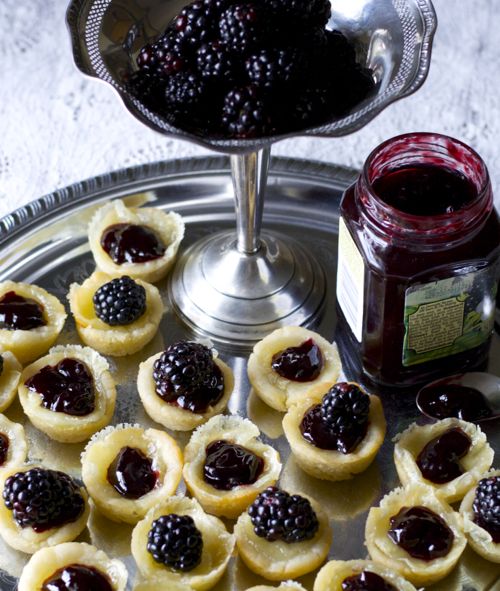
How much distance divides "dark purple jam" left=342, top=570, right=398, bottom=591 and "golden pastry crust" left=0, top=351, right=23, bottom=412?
2.23 feet

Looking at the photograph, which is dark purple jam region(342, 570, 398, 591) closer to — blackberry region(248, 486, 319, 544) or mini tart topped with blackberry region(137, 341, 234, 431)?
blackberry region(248, 486, 319, 544)

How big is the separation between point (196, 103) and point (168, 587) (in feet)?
2.38

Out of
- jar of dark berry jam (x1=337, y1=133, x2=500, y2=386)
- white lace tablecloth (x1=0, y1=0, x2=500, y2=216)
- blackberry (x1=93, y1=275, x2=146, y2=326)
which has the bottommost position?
white lace tablecloth (x1=0, y1=0, x2=500, y2=216)

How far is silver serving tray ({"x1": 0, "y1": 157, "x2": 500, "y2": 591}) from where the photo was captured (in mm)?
1745

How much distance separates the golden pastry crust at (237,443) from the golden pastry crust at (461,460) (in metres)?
0.21

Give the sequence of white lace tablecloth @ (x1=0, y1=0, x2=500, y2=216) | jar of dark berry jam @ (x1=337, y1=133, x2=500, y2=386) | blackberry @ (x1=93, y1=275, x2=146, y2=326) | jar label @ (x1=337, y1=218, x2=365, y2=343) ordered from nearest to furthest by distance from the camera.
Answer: jar of dark berry jam @ (x1=337, y1=133, x2=500, y2=386) → jar label @ (x1=337, y1=218, x2=365, y2=343) → blackberry @ (x1=93, y1=275, x2=146, y2=326) → white lace tablecloth @ (x1=0, y1=0, x2=500, y2=216)

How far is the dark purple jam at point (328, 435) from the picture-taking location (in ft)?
5.79

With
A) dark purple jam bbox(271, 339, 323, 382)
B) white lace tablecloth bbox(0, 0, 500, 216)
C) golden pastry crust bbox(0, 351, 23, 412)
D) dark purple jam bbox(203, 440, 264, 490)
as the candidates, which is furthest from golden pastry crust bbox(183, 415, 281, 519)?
white lace tablecloth bbox(0, 0, 500, 216)

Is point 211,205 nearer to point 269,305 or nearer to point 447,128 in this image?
point 269,305

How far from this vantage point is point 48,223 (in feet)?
7.37

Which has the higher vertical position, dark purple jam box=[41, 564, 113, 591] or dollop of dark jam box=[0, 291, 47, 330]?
dollop of dark jam box=[0, 291, 47, 330]

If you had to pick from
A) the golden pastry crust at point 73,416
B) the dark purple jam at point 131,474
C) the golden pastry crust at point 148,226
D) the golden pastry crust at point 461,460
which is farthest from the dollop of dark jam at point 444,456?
Answer: the golden pastry crust at point 148,226

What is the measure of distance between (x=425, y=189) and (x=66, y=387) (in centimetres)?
70

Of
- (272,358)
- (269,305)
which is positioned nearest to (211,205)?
(269,305)
